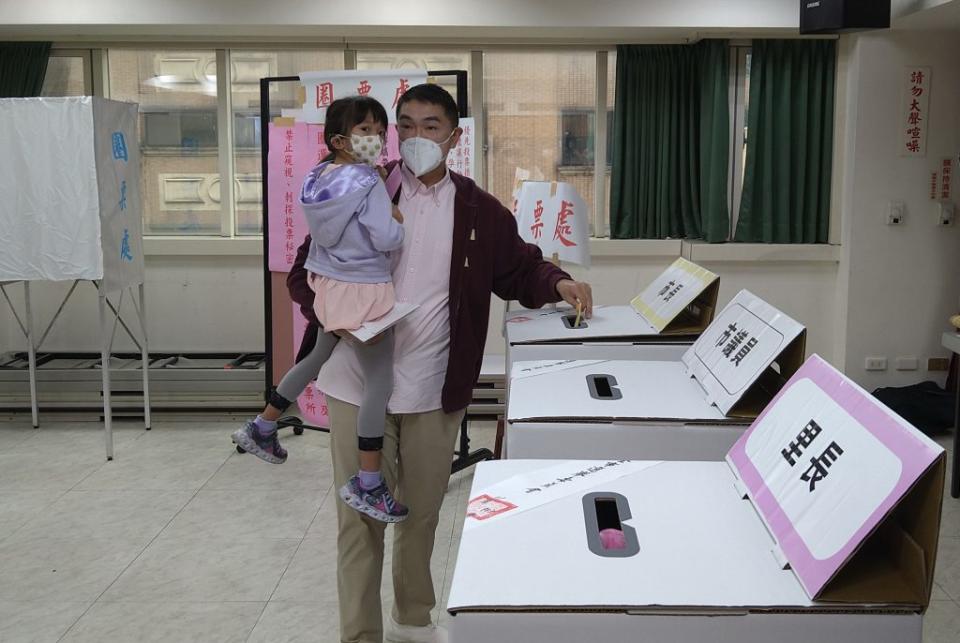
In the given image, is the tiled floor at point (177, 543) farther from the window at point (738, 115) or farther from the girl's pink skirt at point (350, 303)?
the window at point (738, 115)

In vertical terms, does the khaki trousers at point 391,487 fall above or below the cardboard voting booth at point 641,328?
below

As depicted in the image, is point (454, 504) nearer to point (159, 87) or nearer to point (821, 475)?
point (821, 475)

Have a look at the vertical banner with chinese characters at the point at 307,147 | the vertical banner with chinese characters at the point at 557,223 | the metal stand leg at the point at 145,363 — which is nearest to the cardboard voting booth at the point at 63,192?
the metal stand leg at the point at 145,363

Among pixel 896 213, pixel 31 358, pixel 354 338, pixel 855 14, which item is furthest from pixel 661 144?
pixel 354 338

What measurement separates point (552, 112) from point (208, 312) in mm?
2375

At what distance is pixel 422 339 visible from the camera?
2146 millimetres

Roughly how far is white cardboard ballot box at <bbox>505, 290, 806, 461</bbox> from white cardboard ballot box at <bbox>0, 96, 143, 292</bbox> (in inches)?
110

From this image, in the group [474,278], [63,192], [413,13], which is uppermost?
[413,13]

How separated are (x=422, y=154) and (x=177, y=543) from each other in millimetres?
1926

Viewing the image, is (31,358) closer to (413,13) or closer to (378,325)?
(413,13)

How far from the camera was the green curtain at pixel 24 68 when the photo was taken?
5.49m

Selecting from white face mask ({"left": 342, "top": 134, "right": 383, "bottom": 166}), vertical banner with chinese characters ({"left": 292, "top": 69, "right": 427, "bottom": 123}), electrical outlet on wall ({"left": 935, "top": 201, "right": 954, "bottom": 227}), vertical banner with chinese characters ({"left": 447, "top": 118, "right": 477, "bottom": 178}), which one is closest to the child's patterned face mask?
white face mask ({"left": 342, "top": 134, "right": 383, "bottom": 166})

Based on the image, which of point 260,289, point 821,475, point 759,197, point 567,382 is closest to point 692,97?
point 759,197

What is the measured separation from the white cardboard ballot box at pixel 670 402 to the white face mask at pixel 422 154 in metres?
0.51
